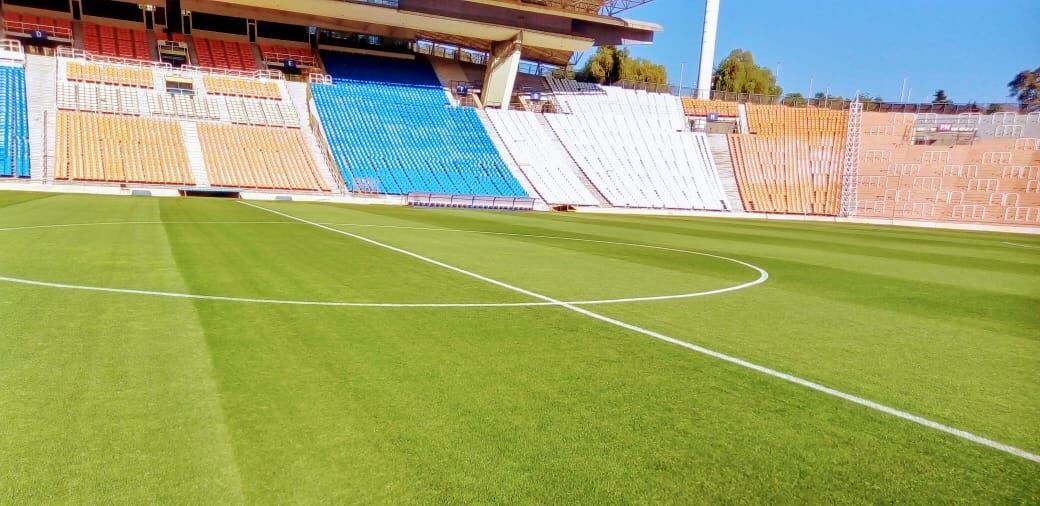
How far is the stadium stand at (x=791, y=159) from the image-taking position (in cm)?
4319

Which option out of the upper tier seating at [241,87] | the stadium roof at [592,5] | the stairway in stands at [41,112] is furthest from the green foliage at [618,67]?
the stairway in stands at [41,112]

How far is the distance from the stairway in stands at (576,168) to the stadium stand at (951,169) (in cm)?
1888

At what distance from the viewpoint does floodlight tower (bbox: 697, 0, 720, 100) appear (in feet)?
171

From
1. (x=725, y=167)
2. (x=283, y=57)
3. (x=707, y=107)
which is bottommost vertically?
(x=725, y=167)

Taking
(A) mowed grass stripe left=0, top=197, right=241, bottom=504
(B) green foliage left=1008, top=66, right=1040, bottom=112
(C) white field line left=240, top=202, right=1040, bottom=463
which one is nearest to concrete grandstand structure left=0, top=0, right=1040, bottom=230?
(C) white field line left=240, top=202, right=1040, bottom=463

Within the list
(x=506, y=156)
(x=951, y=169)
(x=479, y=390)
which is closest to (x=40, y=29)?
(x=506, y=156)

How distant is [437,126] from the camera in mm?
43156

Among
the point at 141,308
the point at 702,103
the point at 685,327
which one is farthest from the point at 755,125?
the point at 141,308

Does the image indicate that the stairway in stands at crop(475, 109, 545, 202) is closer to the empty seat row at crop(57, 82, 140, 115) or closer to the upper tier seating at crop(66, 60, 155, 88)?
the upper tier seating at crop(66, 60, 155, 88)

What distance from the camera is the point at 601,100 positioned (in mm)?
50469

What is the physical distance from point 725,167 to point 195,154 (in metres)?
36.3

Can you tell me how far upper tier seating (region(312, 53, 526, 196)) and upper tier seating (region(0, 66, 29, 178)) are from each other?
611 inches

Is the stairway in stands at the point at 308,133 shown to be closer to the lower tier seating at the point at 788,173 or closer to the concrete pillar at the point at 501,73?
the concrete pillar at the point at 501,73

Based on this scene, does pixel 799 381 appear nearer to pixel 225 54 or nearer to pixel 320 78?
pixel 320 78
